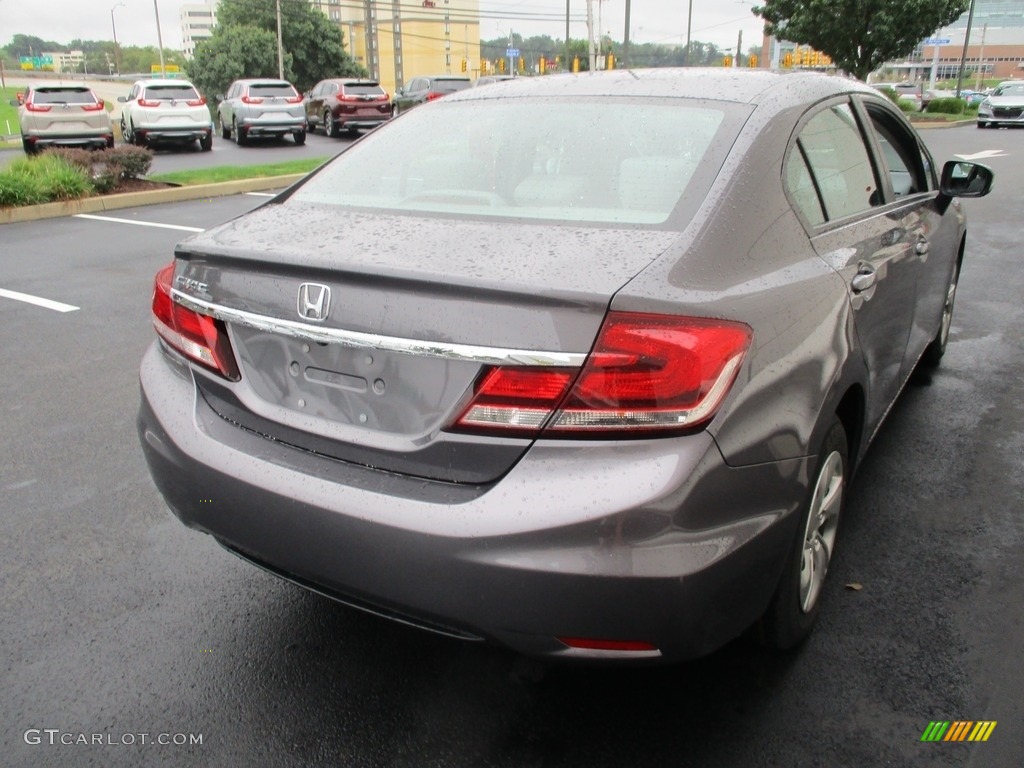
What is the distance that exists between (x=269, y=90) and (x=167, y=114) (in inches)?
112

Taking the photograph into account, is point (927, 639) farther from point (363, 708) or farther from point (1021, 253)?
point (1021, 253)

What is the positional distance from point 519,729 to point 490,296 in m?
1.18

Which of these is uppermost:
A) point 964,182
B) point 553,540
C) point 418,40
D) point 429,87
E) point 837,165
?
point 418,40

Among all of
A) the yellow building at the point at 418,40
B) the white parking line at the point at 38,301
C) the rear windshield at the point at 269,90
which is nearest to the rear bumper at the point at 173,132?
the rear windshield at the point at 269,90

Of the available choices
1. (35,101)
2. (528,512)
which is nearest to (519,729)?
(528,512)

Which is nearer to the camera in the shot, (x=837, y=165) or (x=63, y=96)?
(x=837, y=165)

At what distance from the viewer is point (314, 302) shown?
83.8 inches

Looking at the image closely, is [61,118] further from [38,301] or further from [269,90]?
[38,301]

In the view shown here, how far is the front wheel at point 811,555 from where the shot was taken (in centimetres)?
238

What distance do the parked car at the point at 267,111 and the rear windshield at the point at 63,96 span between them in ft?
12.5

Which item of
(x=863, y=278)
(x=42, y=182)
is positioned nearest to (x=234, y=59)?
(x=42, y=182)

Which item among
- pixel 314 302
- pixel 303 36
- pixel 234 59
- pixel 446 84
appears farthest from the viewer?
pixel 303 36

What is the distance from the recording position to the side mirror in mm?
4086

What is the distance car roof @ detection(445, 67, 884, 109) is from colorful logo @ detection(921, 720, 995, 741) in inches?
70.6
